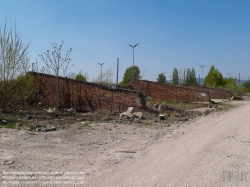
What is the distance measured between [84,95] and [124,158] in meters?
10.4

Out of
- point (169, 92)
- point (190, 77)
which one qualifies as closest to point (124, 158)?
point (169, 92)

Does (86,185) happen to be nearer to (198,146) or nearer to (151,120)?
(198,146)

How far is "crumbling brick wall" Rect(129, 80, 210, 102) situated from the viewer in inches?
1041

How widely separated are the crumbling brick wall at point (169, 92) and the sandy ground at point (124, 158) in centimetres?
1633

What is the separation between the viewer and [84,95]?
16.8 metres

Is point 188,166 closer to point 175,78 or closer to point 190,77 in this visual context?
point 175,78

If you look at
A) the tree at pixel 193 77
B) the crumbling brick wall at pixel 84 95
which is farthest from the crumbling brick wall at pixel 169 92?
the tree at pixel 193 77

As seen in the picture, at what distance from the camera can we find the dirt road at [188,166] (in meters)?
5.12

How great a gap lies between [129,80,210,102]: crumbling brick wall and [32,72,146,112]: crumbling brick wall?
38.3 feet

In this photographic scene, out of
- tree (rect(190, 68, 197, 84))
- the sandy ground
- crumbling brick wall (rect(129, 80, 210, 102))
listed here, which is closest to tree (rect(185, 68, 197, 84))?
tree (rect(190, 68, 197, 84))

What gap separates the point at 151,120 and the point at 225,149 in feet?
20.3

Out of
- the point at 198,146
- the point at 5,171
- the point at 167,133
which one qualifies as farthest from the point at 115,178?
the point at 167,133

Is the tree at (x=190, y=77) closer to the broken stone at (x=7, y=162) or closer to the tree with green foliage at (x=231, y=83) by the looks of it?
the tree with green foliage at (x=231, y=83)

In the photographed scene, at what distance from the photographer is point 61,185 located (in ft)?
16.1
